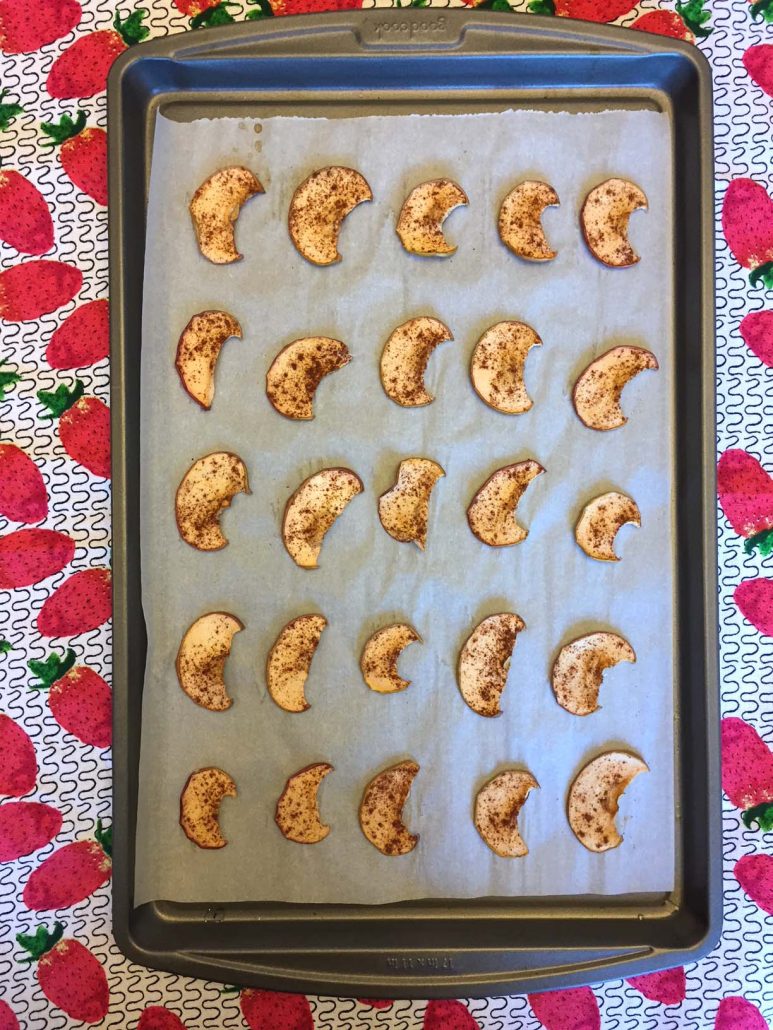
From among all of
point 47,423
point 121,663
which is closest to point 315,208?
point 47,423

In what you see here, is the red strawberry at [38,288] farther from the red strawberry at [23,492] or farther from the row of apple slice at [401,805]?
the row of apple slice at [401,805]

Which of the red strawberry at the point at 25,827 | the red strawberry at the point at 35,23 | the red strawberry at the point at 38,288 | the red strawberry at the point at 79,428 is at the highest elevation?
the red strawberry at the point at 35,23

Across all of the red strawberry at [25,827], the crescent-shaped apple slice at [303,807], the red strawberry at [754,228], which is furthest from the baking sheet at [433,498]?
the red strawberry at [25,827]

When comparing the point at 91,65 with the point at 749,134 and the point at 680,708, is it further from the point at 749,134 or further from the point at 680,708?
the point at 680,708

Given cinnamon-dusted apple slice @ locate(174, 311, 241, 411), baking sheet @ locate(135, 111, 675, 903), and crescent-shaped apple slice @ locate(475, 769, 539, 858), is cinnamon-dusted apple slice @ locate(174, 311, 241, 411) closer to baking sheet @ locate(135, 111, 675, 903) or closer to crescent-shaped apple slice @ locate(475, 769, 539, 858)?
baking sheet @ locate(135, 111, 675, 903)

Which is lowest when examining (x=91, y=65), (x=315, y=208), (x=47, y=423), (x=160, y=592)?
(x=160, y=592)

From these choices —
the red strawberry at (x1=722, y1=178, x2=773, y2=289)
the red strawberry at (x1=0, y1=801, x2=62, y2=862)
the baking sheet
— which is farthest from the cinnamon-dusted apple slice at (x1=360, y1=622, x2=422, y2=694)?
the red strawberry at (x1=722, y1=178, x2=773, y2=289)

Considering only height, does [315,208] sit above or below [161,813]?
above
